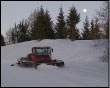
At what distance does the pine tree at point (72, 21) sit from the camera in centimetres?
4728

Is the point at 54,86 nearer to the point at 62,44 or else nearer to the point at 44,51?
the point at 44,51

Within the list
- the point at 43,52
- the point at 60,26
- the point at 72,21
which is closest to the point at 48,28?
the point at 60,26

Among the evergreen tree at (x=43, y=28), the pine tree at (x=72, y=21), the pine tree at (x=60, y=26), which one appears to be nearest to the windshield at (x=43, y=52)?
the pine tree at (x=72, y=21)

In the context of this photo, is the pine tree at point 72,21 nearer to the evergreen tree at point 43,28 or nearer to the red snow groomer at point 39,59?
→ the evergreen tree at point 43,28

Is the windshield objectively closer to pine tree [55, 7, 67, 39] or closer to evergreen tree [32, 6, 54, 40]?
evergreen tree [32, 6, 54, 40]

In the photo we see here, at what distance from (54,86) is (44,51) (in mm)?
14929

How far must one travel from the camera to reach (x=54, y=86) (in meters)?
11.5

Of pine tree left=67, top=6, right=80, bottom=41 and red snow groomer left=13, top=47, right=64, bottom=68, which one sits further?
pine tree left=67, top=6, right=80, bottom=41

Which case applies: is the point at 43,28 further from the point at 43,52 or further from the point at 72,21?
the point at 43,52

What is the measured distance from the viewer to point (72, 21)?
48.6 m

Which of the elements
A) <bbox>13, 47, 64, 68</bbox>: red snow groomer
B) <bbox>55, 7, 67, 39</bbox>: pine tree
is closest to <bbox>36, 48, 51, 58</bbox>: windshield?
<bbox>13, 47, 64, 68</bbox>: red snow groomer

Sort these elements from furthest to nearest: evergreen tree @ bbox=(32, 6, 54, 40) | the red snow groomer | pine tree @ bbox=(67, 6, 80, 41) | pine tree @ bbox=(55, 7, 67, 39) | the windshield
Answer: pine tree @ bbox=(55, 7, 67, 39)
evergreen tree @ bbox=(32, 6, 54, 40)
pine tree @ bbox=(67, 6, 80, 41)
the windshield
the red snow groomer

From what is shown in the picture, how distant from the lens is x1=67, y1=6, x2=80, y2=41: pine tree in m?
47.3

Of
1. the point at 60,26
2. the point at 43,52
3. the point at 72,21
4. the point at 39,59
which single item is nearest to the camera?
the point at 39,59
